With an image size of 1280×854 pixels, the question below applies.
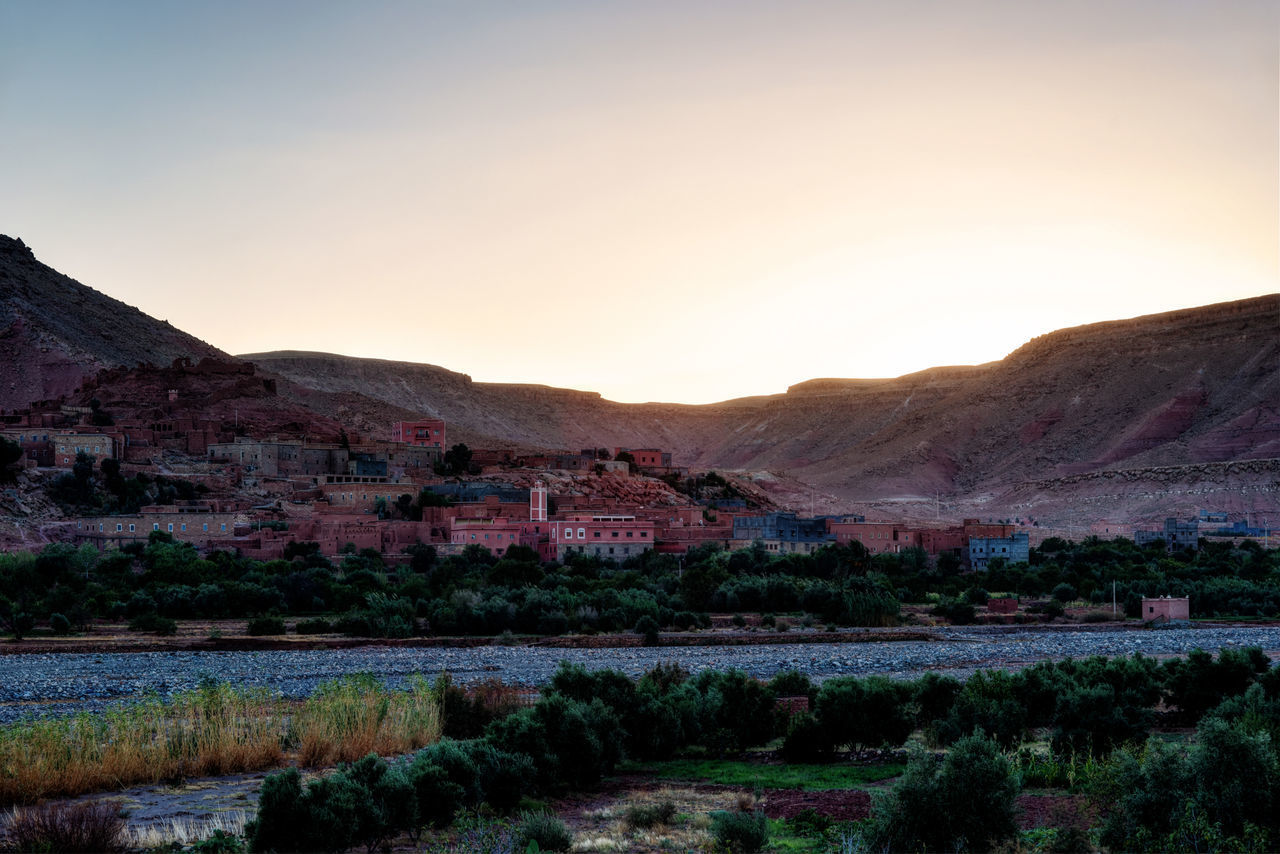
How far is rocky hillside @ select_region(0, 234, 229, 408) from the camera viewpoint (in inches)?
3145

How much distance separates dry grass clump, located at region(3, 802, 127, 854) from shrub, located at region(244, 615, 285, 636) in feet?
79.7

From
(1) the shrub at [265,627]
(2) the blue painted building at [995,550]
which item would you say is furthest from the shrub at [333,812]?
(2) the blue painted building at [995,550]

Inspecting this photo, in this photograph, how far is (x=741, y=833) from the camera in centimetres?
1136

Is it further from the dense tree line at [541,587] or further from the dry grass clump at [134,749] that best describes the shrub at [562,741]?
the dense tree line at [541,587]

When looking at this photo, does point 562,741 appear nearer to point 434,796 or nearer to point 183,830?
point 434,796

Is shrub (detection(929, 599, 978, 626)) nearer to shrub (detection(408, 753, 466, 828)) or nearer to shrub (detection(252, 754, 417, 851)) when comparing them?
shrub (detection(408, 753, 466, 828))

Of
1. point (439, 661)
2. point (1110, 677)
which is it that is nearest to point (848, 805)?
point (1110, 677)

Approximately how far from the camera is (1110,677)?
19797 millimetres

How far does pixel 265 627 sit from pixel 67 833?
25.3 m

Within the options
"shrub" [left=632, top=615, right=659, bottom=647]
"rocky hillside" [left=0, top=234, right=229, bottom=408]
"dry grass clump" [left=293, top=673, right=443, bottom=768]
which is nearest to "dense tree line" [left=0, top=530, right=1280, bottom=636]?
"shrub" [left=632, top=615, right=659, bottom=647]

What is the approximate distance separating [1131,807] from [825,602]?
30106 mm

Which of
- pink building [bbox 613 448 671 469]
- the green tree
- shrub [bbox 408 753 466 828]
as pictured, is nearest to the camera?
shrub [bbox 408 753 466 828]

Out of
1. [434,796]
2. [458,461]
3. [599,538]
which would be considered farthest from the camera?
[458,461]

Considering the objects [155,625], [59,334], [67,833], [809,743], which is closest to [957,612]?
[155,625]
